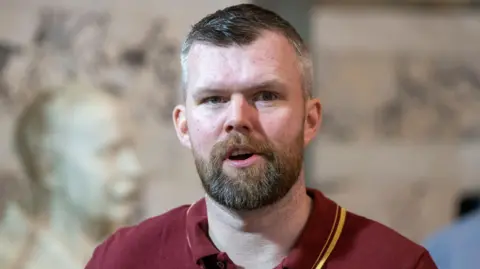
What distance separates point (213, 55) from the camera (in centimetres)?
86

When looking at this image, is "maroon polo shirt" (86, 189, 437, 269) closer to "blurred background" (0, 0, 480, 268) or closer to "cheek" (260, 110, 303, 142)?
"cheek" (260, 110, 303, 142)

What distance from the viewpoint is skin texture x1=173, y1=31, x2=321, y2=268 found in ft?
2.75

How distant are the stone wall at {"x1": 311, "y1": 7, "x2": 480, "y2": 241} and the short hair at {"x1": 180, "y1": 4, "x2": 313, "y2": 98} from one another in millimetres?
1026

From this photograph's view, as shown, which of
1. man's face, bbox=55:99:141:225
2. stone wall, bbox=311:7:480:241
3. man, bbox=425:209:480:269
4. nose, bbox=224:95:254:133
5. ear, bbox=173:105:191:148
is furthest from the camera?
stone wall, bbox=311:7:480:241

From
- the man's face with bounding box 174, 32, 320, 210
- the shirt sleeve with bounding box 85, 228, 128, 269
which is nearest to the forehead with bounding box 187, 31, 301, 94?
the man's face with bounding box 174, 32, 320, 210

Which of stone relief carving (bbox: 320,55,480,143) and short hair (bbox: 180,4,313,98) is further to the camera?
stone relief carving (bbox: 320,55,480,143)

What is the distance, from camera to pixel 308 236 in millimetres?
898

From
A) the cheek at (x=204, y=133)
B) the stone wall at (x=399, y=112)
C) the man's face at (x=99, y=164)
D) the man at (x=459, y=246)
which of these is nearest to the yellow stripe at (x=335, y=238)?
the cheek at (x=204, y=133)

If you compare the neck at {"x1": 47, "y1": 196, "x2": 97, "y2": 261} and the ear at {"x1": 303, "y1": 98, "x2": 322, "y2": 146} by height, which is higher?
the ear at {"x1": 303, "y1": 98, "x2": 322, "y2": 146}

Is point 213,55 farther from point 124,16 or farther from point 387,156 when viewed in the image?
point 387,156

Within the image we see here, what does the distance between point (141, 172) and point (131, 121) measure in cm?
13

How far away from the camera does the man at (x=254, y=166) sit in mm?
840

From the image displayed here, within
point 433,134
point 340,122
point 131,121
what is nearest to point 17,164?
point 131,121

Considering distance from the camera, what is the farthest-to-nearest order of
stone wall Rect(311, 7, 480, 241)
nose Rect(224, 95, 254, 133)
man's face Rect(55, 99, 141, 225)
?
stone wall Rect(311, 7, 480, 241) → man's face Rect(55, 99, 141, 225) → nose Rect(224, 95, 254, 133)
